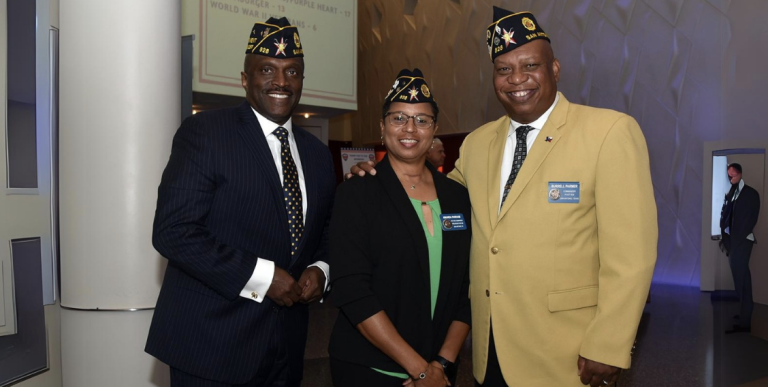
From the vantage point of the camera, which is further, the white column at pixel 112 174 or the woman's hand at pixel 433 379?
the white column at pixel 112 174

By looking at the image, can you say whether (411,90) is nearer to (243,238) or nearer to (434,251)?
(434,251)

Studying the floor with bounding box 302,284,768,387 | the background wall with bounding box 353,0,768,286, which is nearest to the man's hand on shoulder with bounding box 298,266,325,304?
the floor with bounding box 302,284,768,387

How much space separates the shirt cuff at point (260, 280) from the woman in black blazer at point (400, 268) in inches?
8.4

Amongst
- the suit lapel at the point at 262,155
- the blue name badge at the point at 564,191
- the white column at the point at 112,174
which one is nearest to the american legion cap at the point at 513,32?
the blue name badge at the point at 564,191

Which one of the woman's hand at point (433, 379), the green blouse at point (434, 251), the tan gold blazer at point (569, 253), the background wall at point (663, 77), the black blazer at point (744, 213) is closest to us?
the tan gold blazer at point (569, 253)

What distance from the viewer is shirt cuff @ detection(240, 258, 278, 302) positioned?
196cm

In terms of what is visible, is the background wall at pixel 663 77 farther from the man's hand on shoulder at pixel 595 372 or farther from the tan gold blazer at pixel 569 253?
the man's hand on shoulder at pixel 595 372

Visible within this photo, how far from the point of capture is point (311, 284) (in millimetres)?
2105

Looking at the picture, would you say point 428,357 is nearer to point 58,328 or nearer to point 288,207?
point 288,207

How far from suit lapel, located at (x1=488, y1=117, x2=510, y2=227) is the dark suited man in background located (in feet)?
9.68

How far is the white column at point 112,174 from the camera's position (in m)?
2.72

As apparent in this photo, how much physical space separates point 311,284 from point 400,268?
1.02 ft

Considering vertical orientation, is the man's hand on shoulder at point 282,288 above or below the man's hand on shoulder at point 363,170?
below

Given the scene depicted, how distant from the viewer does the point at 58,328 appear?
295 cm
